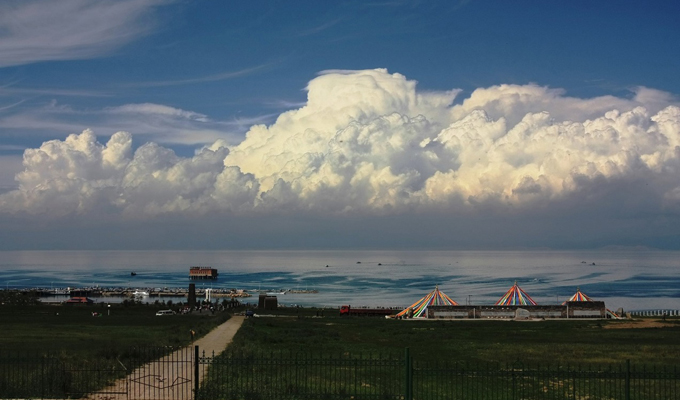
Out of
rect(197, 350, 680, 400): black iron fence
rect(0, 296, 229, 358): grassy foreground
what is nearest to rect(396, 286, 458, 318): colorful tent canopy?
rect(0, 296, 229, 358): grassy foreground

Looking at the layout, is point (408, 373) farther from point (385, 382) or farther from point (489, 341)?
point (489, 341)

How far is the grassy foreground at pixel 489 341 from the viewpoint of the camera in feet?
116

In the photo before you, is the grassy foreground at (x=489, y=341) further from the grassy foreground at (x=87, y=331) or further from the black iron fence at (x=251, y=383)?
the black iron fence at (x=251, y=383)

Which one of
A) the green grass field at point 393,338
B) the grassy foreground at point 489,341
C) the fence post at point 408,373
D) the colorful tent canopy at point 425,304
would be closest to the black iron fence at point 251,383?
the fence post at point 408,373

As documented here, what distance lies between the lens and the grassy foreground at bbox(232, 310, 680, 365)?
3538 centimetres

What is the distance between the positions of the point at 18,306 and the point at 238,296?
197 ft

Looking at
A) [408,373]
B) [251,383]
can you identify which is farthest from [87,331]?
[408,373]

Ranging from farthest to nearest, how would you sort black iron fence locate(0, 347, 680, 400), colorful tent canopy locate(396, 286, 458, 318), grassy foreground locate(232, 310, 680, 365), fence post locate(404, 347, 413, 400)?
1. colorful tent canopy locate(396, 286, 458, 318)
2. grassy foreground locate(232, 310, 680, 365)
3. black iron fence locate(0, 347, 680, 400)
4. fence post locate(404, 347, 413, 400)

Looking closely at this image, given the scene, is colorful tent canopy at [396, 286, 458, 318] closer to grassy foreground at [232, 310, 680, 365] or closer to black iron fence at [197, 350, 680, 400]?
grassy foreground at [232, 310, 680, 365]

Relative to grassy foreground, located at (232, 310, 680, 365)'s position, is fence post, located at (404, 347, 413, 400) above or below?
above

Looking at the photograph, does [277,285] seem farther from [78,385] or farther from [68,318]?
[78,385]

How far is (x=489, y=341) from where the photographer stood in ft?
146

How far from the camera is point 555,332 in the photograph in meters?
52.7

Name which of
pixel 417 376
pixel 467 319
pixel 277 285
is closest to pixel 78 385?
pixel 417 376
